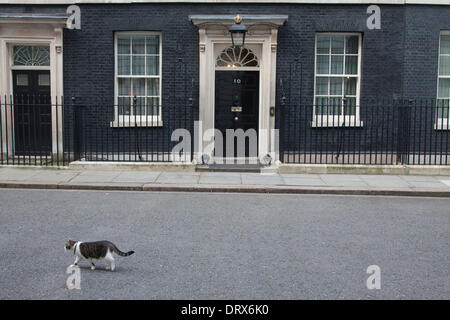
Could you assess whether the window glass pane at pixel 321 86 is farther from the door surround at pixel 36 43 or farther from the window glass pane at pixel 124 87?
the door surround at pixel 36 43

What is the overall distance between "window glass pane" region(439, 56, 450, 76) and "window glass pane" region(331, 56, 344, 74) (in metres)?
2.67

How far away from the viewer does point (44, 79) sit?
1390 centimetres

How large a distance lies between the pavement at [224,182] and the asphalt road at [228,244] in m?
0.39

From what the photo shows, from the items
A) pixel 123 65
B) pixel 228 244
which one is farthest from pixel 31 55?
pixel 228 244

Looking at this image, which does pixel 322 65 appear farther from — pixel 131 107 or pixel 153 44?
pixel 131 107

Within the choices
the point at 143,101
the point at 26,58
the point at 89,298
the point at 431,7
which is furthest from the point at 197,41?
the point at 89,298

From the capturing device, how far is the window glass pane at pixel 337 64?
45.2ft

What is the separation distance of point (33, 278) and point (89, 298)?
858mm

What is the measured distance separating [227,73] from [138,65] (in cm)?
241

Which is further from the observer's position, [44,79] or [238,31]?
[44,79]

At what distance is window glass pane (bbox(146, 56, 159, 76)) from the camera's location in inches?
543

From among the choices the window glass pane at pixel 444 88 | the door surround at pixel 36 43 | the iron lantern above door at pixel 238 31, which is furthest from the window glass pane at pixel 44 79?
the window glass pane at pixel 444 88

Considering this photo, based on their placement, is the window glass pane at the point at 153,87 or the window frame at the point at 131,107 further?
the window glass pane at the point at 153,87

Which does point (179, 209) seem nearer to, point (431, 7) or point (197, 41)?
point (197, 41)
